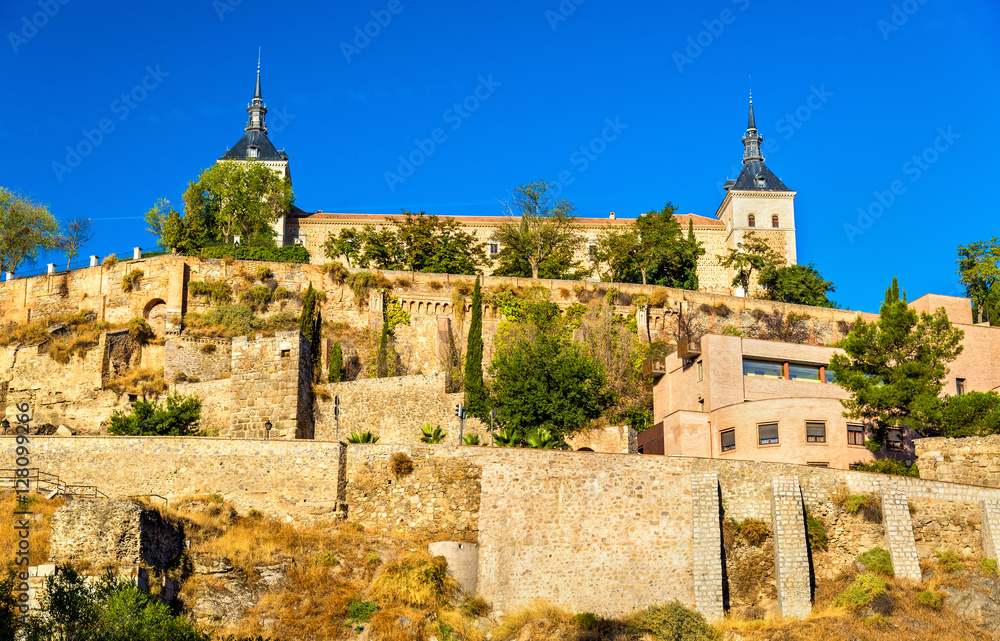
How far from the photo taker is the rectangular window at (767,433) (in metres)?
40.8

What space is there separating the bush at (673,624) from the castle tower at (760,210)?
6022cm

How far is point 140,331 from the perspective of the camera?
53.8 metres

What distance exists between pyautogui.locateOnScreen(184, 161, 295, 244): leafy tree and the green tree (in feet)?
69.5

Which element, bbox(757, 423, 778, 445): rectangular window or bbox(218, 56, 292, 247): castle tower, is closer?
bbox(757, 423, 778, 445): rectangular window

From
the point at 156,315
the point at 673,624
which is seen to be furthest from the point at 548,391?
the point at 156,315

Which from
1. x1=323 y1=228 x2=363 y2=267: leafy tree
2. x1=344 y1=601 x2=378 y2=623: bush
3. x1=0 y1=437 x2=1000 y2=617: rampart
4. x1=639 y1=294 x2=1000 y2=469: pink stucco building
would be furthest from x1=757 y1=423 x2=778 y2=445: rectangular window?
x1=323 y1=228 x2=363 y2=267: leafy tree

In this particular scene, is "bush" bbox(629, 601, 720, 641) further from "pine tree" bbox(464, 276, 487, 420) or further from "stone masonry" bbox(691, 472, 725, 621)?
"pine tree" bbox(464, 276, 487, 420)

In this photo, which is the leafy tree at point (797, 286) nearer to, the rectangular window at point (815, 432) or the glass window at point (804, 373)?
the glass window at point (804, 373)

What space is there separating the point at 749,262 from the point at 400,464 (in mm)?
51322

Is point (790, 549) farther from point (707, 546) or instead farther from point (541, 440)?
Result: point (541, 440)

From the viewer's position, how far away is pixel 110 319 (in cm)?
5588

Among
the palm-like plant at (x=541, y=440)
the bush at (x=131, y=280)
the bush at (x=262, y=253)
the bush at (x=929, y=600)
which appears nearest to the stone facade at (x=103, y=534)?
the palm-like plant at (x=541, y=440)

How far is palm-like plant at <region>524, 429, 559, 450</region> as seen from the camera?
4076cm

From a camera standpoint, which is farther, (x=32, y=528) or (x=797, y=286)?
(x=797, y=286)
